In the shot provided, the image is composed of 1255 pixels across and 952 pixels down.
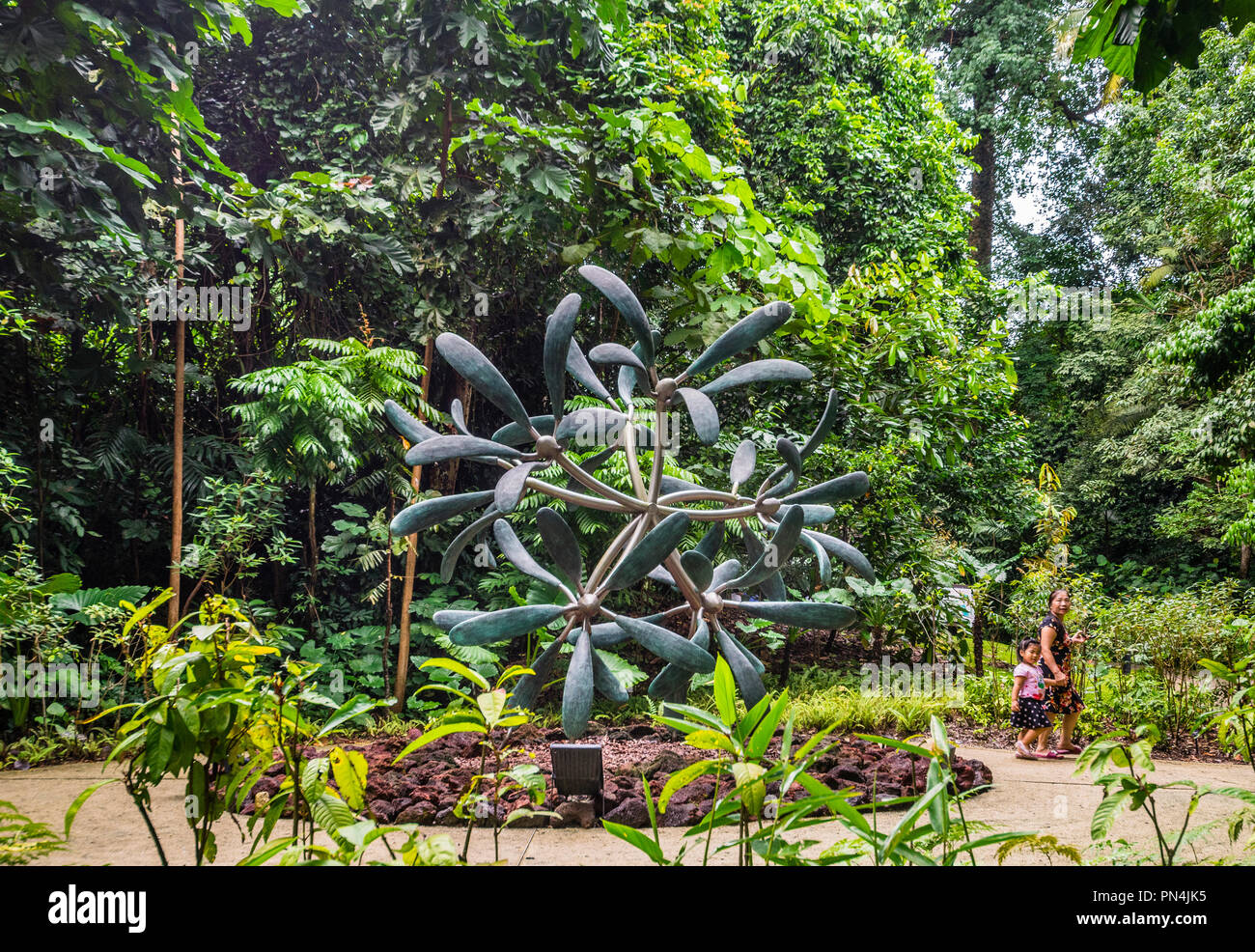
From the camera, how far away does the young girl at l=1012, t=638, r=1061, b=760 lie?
154 inches

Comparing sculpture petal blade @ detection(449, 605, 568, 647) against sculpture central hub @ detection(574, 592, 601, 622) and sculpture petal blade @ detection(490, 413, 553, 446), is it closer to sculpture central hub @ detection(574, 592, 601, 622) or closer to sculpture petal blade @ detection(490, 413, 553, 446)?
sculpture central hub @ detection(574, 592, 601, 622)

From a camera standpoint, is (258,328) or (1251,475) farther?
(258,328)

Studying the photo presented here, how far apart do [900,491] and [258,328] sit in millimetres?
4294

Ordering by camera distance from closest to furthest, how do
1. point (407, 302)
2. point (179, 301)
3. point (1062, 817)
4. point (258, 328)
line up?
point (1062, 817) → point (179, 301) → point (407, 302) → point (258, 328)

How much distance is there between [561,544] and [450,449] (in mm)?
243

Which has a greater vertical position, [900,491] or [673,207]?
[673,207]

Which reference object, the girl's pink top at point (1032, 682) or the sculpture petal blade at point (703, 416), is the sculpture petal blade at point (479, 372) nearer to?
the sculpture petal blade at point (703, 416)

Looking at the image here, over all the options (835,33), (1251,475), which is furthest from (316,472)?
(1251,475)

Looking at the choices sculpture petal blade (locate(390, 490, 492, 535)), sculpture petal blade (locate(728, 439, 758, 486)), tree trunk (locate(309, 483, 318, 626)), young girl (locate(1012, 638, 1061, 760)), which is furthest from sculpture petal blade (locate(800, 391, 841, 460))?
tree trunk (locate(309, 483, 318, 626))

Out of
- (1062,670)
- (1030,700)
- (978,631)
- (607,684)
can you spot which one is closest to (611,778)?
(607,684)

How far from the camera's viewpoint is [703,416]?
118 centimetres

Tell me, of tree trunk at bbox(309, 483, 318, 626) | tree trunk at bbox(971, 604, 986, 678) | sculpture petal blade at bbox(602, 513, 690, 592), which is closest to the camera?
sculpture petal blade at bbox(602, 513, 690, 592)

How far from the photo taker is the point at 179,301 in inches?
169
